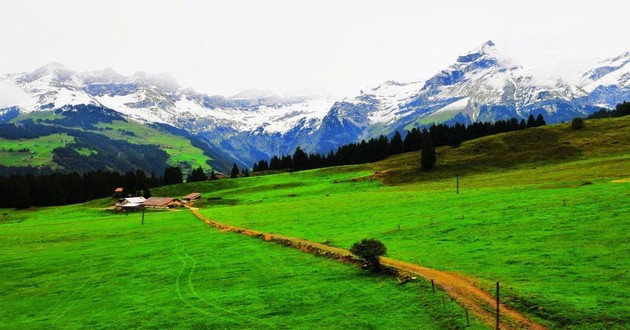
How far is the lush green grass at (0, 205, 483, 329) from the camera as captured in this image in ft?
88.7

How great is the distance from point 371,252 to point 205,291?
1362cm

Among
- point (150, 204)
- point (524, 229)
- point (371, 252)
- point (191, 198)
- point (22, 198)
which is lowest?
point (371, 252)

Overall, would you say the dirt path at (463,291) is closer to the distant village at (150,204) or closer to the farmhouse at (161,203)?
the farmhouse at (161,203)

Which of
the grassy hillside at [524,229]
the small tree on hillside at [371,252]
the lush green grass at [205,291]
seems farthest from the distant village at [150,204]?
the small tree on hillside at [371,252]

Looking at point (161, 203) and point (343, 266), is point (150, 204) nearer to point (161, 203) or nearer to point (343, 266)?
point (161, 203)

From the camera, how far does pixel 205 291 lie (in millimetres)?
35438

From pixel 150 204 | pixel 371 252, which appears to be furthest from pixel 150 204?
pixel 371 252

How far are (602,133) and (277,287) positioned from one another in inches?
5490

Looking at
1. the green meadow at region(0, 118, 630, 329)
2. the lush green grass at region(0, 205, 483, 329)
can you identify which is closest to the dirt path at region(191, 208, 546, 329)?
the green meadow at region(0, 118, 630, 329)

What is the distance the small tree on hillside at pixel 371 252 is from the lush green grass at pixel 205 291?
1.03 metres

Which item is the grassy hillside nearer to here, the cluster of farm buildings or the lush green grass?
the lush green grass

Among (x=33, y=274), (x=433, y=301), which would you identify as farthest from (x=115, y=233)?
(x=433, y=301)

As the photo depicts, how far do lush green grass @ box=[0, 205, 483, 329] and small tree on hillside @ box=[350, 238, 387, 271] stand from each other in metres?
1.03

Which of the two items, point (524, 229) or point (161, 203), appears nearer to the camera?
point (524, 229)
